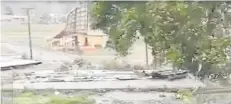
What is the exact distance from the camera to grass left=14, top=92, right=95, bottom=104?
1.76m

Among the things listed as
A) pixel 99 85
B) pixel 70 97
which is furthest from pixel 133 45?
pixel 70 97

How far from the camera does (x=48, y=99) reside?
1777 mm

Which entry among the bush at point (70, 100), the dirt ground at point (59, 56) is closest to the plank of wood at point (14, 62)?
the dirt ground at point (59, 56)

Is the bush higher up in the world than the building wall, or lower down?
lower down

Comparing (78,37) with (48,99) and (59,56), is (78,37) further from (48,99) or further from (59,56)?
(48,99)

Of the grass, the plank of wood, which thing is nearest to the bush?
the grass

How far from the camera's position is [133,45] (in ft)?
5.86

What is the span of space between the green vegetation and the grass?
226mm

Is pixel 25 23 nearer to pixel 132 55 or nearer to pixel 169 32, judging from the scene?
pixel 132 55

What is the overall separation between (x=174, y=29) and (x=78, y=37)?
0.36m

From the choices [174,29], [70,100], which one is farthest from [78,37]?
[174,29]

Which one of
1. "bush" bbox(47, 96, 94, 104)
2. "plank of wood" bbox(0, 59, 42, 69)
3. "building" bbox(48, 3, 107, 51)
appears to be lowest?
"bush" bbox(47, 96, 94, 104)

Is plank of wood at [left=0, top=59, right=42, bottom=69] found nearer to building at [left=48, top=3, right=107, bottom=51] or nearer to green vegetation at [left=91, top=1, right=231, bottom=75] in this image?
building at [left=48, top=3, right=107, bottom=51]

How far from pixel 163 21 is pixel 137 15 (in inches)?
3.9
